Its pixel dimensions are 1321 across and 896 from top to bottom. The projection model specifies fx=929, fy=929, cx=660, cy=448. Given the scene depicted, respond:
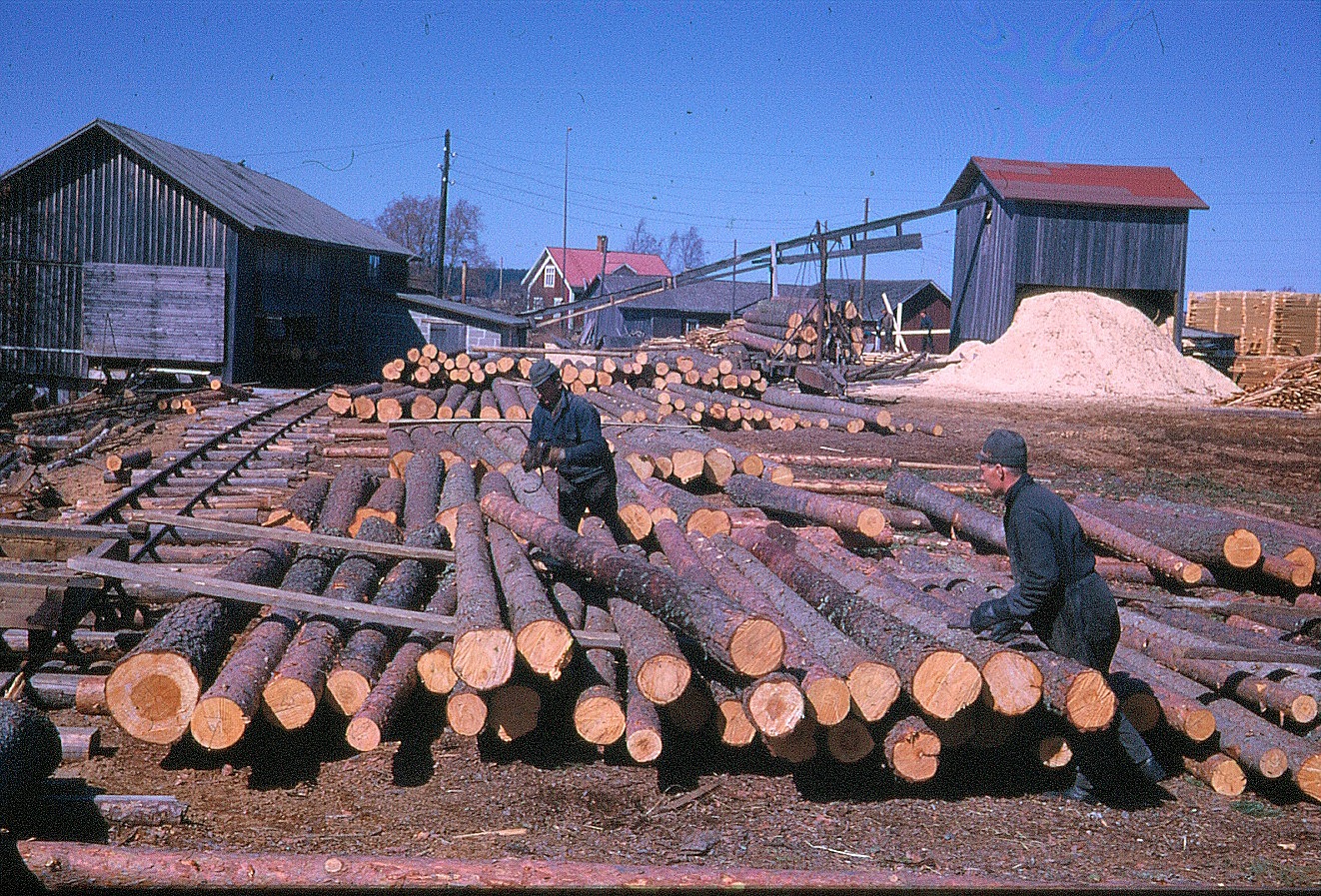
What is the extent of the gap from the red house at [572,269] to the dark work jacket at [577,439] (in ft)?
189

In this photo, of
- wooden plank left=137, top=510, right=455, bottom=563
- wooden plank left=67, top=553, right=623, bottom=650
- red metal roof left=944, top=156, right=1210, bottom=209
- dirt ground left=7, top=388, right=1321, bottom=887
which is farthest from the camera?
red metal roof left=944, top=156, right=1210, bottom=209

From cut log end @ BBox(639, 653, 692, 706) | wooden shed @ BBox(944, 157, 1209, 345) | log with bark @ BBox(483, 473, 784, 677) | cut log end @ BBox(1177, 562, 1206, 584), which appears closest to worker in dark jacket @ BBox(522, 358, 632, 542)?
log with bark @ BBox(483, 473, 784, 677)

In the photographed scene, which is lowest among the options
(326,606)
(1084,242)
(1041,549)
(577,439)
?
(326,606)

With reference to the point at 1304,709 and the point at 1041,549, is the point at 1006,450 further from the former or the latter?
the point at 1304,709

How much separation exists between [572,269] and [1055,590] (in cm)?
6408

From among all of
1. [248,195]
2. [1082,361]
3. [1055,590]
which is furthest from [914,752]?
[248,195]

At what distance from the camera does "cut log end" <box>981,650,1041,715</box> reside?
500 cm

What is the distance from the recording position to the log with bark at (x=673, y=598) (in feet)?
16.7

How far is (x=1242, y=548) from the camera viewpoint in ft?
27.0

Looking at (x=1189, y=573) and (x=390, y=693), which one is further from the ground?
(x=1189, y=573)

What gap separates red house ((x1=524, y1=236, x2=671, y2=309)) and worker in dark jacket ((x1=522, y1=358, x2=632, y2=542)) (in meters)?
57.7

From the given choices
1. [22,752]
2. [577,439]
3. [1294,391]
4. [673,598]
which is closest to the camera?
[22,752]

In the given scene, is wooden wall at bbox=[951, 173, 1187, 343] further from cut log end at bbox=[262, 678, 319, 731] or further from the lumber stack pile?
cut log end at bbox=[262, 678, 319, 731]

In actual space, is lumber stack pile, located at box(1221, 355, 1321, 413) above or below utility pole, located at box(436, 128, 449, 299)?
below
